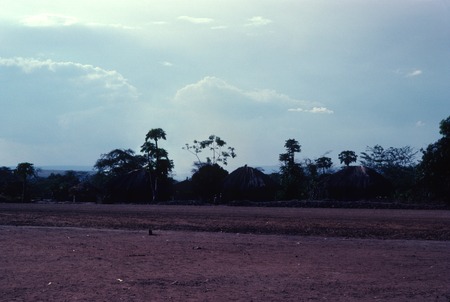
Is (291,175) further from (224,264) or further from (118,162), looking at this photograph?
(224,264)

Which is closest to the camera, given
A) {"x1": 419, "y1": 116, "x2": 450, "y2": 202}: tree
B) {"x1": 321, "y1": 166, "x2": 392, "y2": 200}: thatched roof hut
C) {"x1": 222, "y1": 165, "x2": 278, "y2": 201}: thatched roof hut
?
{"x1": 419, "y1": 116, "x2": 450, "y2": 202}: tree

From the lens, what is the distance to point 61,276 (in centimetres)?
1010

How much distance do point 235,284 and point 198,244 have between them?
243 inches

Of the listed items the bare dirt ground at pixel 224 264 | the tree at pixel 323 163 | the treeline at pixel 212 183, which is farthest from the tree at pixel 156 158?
the bare dirt ground at pixel 224 264

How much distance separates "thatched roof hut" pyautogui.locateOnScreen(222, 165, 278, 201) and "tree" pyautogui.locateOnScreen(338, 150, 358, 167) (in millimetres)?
13008

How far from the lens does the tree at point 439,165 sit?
38.8 metres

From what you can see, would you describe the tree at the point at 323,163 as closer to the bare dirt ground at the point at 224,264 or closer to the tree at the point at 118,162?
the tree at the point at 118,162

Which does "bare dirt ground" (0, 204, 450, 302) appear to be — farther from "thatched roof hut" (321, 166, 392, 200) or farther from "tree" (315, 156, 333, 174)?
"tree" (315, 156, 333, 174)

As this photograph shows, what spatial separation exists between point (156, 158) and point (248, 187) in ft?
28.2

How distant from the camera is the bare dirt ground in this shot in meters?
8.82

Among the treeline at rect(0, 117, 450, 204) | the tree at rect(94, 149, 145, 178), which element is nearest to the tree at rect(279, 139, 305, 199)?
the treeline at rect(0, 117, 450, 204)

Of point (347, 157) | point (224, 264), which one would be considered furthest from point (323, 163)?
point (224, 264)

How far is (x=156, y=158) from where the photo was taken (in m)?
51.0

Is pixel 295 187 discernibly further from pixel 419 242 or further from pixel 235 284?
pixel 235 284
